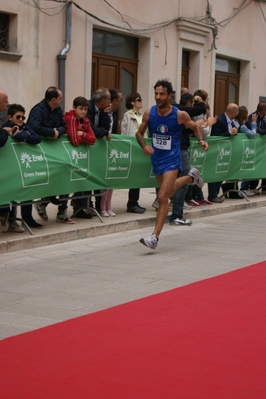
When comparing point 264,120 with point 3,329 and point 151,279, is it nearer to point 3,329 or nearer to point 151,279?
point 151,279

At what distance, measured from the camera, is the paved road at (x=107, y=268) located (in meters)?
7.62

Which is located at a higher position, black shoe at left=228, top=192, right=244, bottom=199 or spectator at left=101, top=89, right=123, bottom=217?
spectator at left=101, top=89, right=123, bottom=217

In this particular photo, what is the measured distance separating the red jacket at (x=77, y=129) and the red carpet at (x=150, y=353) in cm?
432

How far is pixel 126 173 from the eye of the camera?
13141 mm

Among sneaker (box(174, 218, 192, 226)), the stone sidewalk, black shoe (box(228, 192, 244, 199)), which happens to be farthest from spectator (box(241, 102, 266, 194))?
sneaker (box(174, 218, 192, 226))

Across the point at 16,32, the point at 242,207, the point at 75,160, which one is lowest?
the point at 242,207

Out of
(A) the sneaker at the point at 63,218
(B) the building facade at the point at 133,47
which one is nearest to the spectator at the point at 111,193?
(A) the sneaker at the point at 63,218

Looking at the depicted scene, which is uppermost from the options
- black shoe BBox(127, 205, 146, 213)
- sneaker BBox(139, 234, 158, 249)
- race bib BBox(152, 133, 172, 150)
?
race bib BBox(152, 133, 172, 150)

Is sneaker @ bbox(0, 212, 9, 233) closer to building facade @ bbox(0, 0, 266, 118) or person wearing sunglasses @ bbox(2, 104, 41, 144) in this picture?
person wearing sunglasses @ bbox(2, 104, 41, 144)

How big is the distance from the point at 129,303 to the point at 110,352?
65.5 inches

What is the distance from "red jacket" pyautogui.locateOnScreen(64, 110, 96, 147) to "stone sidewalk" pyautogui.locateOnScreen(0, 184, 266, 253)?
1.13 meters

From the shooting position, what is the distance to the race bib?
11.1 m

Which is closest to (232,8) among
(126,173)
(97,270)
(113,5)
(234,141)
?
(113,5)

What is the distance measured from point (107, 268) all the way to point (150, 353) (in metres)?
3.55
